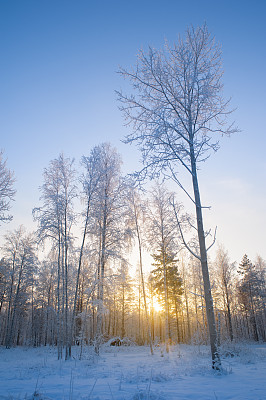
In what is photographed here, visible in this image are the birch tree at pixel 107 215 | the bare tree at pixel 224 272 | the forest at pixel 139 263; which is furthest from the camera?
the bare tree at pixel 224 272

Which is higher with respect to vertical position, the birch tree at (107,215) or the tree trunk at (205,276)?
the birch tree at (107,215)

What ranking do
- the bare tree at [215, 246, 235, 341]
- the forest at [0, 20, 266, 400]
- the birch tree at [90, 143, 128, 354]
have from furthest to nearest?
1. the bare tree at [215, 246, 235, 341]
2. the birch tree at [90, 143, 128, 354]
3. the forest at [0, 20, 266, 400]

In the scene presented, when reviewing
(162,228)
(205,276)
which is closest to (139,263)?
(162,228)

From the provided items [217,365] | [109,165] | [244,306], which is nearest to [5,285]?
[109,165]

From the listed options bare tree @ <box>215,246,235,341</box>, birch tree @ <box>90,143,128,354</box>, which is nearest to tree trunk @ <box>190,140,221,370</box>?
birch tree @ <box>90,143,128,354</box>

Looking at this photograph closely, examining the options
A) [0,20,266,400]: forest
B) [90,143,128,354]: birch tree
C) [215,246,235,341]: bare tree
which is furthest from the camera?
[215,246,235,341]: bare tree

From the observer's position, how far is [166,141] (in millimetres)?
7191

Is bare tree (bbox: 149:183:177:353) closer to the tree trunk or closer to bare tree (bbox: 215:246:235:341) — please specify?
the tree trunk

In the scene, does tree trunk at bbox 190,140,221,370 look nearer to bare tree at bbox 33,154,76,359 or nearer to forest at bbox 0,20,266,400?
forest at bbox 0,20,266,400

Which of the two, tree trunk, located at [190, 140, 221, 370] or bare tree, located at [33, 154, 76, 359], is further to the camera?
bare tree, located at [33, 154, 76, 359]

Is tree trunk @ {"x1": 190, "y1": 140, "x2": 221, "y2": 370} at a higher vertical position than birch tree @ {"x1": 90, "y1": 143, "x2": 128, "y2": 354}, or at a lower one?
lower

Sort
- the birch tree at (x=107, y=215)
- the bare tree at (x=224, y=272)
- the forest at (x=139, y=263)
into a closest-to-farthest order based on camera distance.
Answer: the forest at (x=139, y=263) < the birch tree at (x=107, y=215) < the bare tree at (x=224, y=272)

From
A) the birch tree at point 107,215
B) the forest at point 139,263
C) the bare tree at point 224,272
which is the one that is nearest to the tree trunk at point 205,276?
the forest at point 139,263

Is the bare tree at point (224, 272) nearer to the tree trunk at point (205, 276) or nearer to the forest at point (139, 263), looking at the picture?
the forest at point (139, 263)
